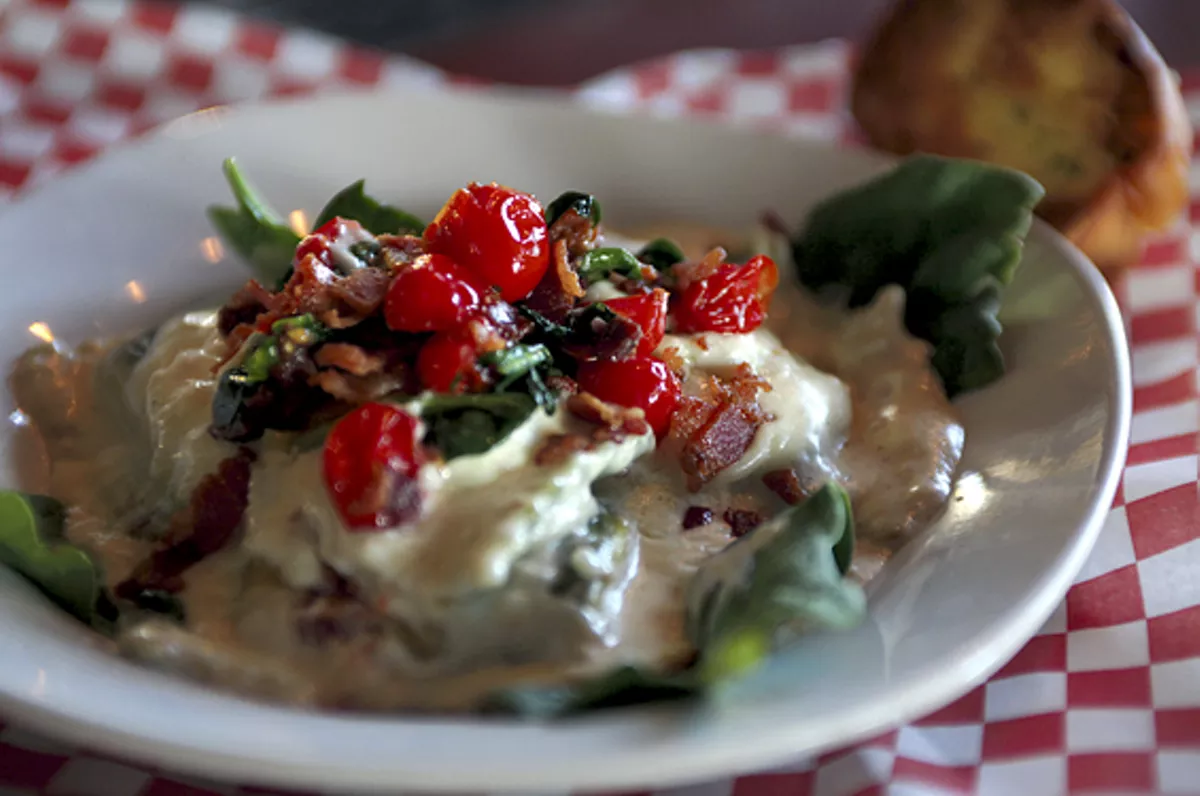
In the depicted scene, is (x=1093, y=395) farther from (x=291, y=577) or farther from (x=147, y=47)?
(x=147, y=47)

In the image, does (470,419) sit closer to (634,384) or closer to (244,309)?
(634,384)

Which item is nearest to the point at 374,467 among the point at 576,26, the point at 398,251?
the point at 398,251

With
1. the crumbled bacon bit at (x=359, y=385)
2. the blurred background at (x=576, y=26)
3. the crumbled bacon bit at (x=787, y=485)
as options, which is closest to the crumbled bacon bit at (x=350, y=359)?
the crumbled bacon bit at (x=359, y=385)

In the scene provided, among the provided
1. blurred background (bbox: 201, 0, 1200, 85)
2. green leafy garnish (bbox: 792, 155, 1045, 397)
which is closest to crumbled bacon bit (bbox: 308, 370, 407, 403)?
green leafy garnish (bbox: 792, 155, 1045, 397)

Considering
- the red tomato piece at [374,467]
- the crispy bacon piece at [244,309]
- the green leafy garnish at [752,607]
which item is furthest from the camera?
the crispy bacon piece at [244,309]

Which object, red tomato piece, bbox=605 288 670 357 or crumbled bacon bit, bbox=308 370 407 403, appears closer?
crumbled bacon bit, bbox=308 370 407 403

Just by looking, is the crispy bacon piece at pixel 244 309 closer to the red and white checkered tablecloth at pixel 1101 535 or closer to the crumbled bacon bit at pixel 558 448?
the crumbled bacon bit at pixel 558 448

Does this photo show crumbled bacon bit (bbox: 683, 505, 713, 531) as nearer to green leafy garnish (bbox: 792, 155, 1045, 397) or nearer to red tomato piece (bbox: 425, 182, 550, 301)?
red tomato piece (bbox: 425, 182, 550, 301)
